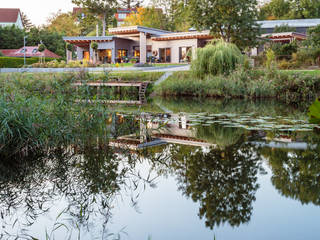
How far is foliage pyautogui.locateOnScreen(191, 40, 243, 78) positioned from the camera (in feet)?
54.8

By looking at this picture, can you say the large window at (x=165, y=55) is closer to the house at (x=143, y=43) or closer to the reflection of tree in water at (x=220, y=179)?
the house at (x=143, y=43)

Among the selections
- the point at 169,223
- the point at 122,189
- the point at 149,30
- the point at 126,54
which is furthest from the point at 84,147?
the point at 126,54

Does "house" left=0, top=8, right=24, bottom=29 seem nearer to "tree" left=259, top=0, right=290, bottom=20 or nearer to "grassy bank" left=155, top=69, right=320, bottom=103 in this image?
"tree" left=259, top=0, right=290, bottom=20

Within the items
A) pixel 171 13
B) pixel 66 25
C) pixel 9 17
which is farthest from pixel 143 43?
pixel 9 17

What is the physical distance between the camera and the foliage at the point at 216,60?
54.8ft

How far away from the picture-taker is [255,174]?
15.0 ft

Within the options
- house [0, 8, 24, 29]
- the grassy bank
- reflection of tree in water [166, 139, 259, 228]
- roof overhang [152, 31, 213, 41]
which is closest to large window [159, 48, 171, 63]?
roof overhang [152, 31, 213, 41]

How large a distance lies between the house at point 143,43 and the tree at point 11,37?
11.8m

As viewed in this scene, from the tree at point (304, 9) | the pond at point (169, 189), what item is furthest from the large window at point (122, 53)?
the pond at point (169, 189)

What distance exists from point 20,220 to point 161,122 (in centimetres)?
557

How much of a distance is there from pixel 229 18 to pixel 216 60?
6881mm

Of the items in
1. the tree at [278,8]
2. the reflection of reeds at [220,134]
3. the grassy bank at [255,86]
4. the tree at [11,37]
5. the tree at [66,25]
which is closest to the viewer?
the reflection of reeds at [220,134]

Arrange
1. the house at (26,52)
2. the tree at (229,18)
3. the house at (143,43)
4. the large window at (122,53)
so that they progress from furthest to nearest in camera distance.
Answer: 1. the house at (26,52)
2. the large window at (122,53)
3. the house at (143,43)
4. the tree at (229,18)

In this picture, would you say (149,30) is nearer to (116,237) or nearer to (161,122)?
(161,122)
